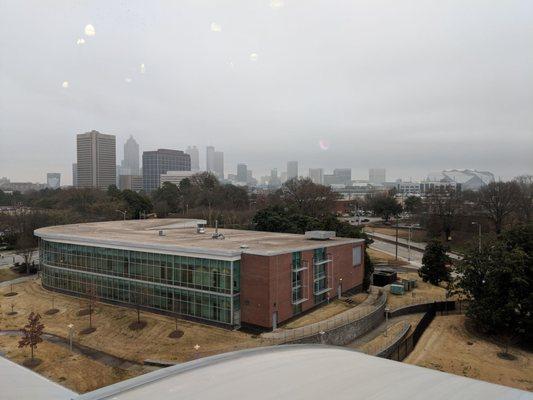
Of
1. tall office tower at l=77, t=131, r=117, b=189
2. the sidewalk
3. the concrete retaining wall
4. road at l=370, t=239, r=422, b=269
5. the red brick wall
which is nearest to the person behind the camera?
the concrete retaining wall

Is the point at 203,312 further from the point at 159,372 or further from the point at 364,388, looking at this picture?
the point at 364,388

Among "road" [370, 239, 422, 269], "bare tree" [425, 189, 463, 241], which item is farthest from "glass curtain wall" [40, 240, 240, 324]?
"bare tree" [425, 189, 463, 241]

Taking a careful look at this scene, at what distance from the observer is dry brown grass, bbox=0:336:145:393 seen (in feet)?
60.6

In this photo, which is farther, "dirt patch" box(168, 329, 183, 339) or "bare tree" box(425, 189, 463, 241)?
"bare tree" box(425, 189, 463, 241)

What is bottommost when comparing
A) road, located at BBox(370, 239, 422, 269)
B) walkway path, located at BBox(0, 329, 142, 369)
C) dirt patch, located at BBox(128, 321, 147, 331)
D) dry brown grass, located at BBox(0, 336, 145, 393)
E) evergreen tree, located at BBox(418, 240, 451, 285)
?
road, located at BBox(370, 239, 422, 269)

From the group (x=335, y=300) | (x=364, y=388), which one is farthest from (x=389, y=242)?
(x=364, y=388)

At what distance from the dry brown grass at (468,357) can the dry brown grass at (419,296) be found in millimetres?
3829

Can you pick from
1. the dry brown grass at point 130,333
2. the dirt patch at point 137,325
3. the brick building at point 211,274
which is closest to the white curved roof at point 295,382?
the dry brown grass at point 130,333

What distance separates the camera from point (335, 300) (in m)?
30.3

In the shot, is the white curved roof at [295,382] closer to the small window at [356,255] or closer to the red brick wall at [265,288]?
the red brick wall at [265,288]

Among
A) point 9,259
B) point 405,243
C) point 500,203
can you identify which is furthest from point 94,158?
point 500,203

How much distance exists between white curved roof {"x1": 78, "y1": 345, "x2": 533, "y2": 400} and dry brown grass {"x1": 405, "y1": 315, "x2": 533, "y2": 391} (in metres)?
12.4

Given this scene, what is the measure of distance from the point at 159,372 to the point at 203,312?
15175mm

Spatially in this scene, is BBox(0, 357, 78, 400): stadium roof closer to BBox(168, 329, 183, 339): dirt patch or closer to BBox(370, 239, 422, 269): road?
BBox(168, 329, 183, 339): dirt patch
